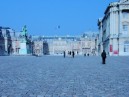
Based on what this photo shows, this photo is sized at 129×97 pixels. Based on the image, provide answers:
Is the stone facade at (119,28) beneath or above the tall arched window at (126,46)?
above

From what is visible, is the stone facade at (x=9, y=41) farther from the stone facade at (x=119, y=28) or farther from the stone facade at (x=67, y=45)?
the stone facade at (x=119, y=28)

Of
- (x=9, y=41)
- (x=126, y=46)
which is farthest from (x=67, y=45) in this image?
(x=126, y=46)

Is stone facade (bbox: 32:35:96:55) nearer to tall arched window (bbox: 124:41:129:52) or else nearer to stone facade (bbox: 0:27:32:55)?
stone facade (bbox: 0:27:32:55)

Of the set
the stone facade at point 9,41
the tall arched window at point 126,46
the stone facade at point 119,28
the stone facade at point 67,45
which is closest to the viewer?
the tall arched window at point 126,46

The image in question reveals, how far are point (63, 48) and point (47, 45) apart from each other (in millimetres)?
12678

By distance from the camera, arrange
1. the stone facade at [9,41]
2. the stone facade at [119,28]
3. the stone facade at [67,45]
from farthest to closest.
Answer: the stone facade at [67,45], the stone facade at [9,41], the stone facade at [119,28]

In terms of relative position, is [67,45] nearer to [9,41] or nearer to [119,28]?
[9,41]

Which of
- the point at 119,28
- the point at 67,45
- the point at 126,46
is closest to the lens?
the point at 126,46

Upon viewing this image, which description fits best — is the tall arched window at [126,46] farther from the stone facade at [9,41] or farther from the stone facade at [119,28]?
the stone facade at [9,41]

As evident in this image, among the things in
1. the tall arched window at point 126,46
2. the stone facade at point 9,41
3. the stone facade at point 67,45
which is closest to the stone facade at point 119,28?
the tall arched window at point 126,46

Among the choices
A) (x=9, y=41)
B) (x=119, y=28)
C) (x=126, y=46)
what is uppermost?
(x=119, y=28)

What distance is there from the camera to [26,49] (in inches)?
3499

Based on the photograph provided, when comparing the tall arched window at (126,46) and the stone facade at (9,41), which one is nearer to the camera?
the tall arched window at (126,46)

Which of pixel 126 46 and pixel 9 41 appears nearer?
pixel 126 46
